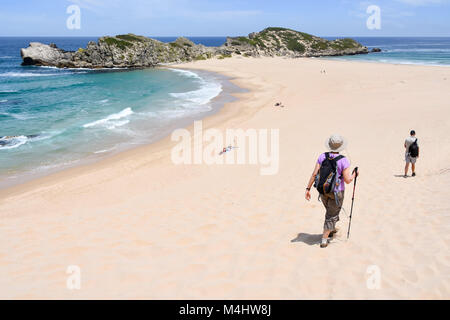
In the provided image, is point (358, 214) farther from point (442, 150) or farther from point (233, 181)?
point (442, 150)

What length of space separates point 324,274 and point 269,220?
2.57 metres

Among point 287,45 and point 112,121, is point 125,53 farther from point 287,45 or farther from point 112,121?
point 287,45

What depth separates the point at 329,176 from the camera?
5.22 m

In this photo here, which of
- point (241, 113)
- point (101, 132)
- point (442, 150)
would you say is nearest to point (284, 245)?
point (442, 150)

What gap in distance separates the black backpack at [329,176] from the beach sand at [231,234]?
4.05 feet

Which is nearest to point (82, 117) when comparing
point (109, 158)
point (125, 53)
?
point (109, 158)

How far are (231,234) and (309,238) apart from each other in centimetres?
160

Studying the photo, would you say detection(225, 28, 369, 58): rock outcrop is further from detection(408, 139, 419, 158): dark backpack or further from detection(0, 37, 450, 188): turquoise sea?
detection(408, 139, 419, 158): dark backpack

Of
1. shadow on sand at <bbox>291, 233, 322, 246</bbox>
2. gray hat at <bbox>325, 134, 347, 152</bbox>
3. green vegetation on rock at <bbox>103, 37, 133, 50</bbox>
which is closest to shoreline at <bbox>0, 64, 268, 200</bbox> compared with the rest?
shadow on sand at <bbox>291, 233, 322, 246</bbox>

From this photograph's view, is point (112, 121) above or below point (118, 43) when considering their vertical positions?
below

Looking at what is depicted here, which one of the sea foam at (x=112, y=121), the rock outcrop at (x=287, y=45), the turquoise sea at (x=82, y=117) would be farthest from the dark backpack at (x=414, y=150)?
the rock outcrop at (x=287, y=45)

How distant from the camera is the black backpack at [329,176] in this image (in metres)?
5.18

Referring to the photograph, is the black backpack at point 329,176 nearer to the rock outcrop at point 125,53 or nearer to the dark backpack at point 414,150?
the dark backpack at point 414,150

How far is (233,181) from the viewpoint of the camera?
1129 centimetres
